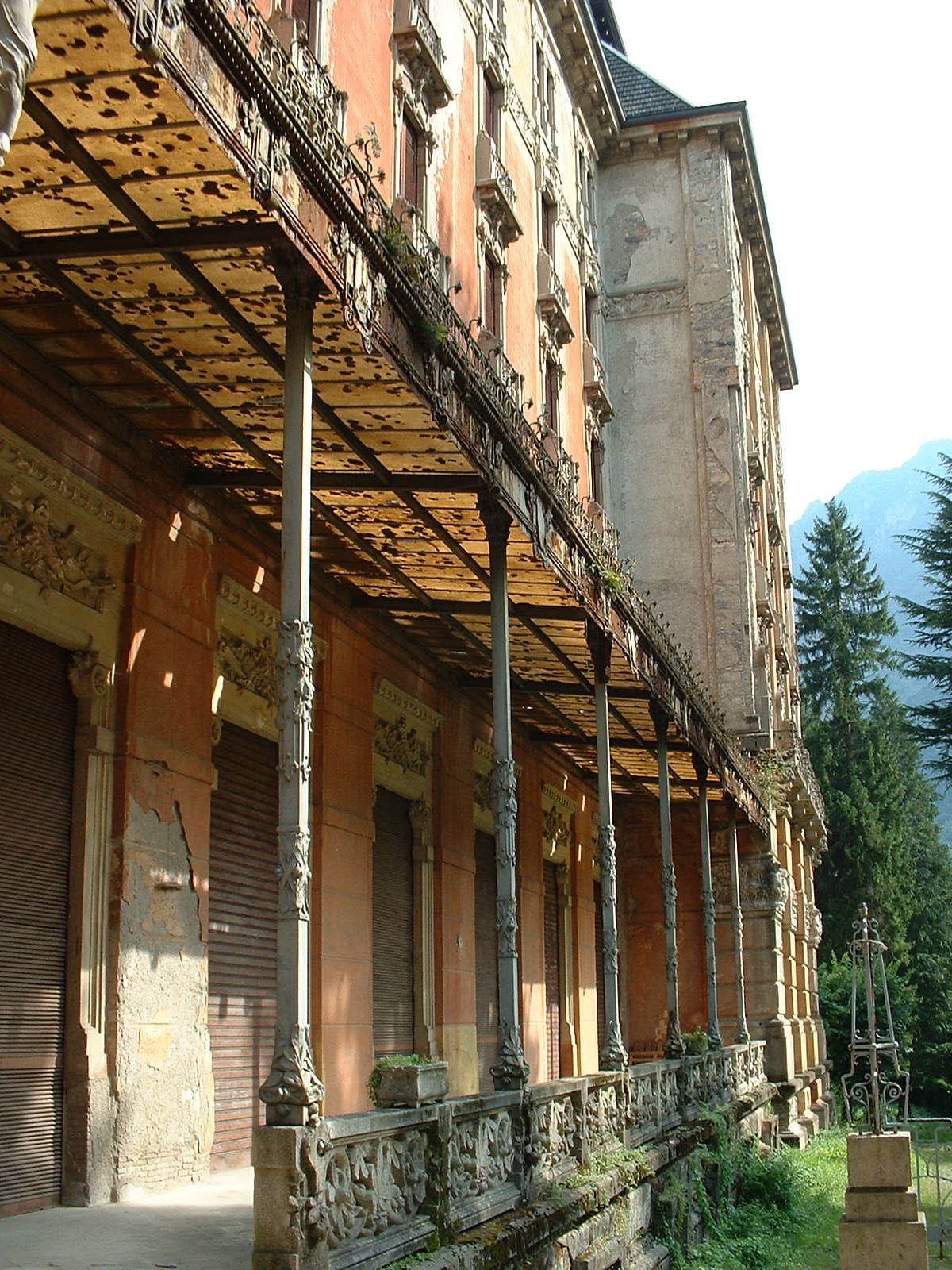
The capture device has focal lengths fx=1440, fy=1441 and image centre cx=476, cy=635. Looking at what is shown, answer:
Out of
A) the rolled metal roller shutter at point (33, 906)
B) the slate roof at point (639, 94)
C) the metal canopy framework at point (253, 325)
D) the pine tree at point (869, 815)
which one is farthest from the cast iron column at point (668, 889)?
the pine tree at point (869, 815)

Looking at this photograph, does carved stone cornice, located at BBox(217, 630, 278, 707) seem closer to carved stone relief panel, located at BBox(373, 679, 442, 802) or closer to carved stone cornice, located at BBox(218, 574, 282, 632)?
carved stone cornice, located at BBox(218, 574, 282, 632)

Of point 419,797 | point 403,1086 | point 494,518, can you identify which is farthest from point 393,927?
point 403,1086

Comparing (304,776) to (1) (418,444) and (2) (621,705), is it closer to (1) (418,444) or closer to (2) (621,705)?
(1) (418,444)

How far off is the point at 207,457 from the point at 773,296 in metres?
32.1

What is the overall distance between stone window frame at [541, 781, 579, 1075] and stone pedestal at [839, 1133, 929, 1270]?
8926mm

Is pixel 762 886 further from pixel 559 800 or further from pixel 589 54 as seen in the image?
pixel 589 54

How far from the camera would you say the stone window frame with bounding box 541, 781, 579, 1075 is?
23.7 meters

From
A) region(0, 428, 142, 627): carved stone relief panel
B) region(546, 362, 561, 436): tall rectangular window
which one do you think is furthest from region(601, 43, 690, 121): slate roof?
region(0, 428, 142, 627): carved stone relief panel

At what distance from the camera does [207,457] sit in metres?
11.3

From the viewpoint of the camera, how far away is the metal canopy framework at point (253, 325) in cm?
654

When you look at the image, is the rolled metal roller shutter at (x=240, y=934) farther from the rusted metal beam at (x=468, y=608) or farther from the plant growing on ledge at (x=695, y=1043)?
the plant growing on ledge at (x=695, y=1043)

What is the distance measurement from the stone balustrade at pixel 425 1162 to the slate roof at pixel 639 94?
26115mm

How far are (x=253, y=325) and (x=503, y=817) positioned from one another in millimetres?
4309

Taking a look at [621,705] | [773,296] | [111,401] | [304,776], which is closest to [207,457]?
[111,401]
